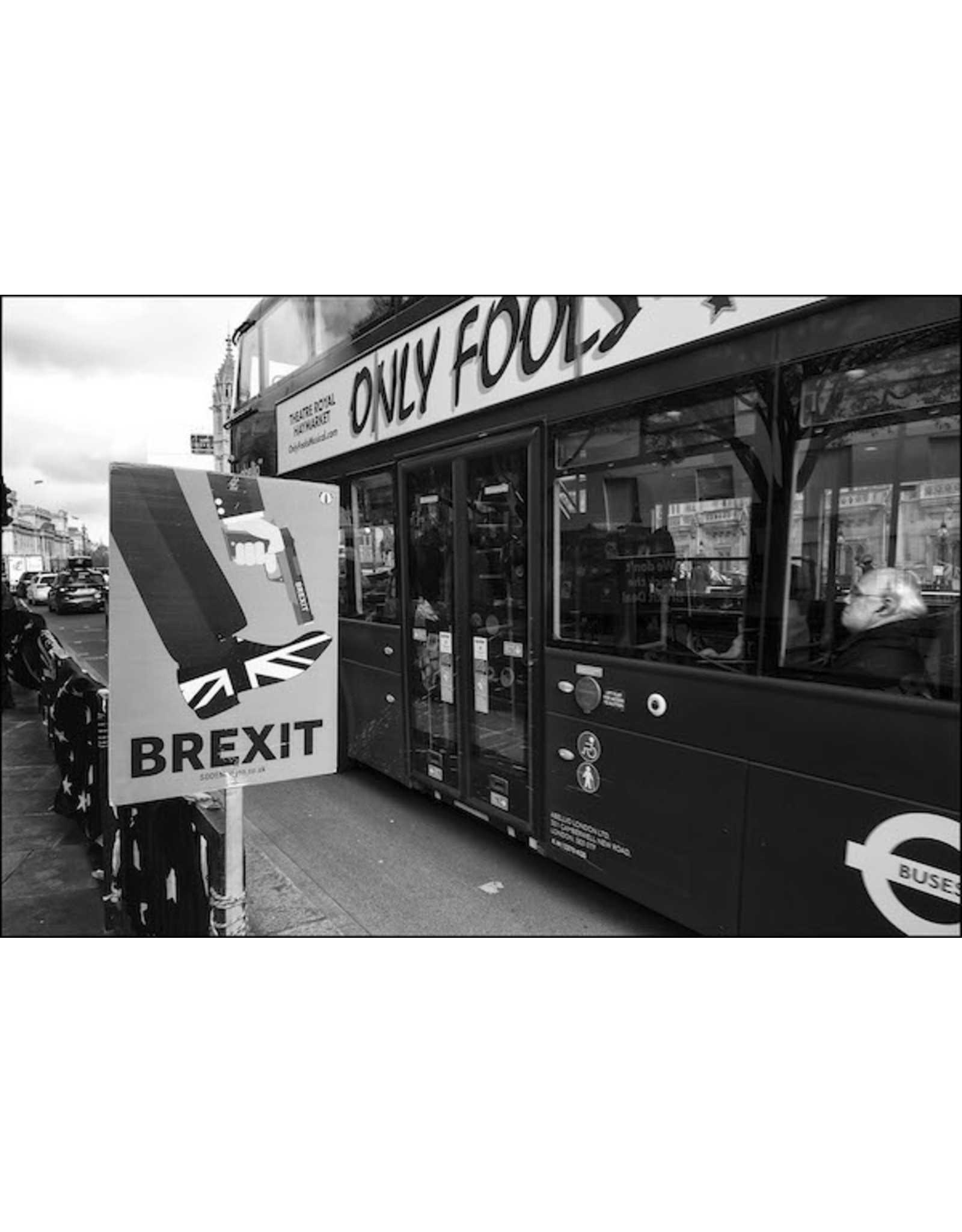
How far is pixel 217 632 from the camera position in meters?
2.00

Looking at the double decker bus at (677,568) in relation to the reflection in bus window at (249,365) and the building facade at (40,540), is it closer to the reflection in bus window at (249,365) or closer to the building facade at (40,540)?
the reflection in bus window at (249,365)

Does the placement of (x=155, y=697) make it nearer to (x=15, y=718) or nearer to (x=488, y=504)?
(x=488, y=504)

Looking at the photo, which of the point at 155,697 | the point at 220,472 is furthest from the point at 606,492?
the point at 155,697

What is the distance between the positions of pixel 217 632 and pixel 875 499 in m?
1.89

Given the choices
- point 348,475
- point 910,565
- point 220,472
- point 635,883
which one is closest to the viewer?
point 910,565

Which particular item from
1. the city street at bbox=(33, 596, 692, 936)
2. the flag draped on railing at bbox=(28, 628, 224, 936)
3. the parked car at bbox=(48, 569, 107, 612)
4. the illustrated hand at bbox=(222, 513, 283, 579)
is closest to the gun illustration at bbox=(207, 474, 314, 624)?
the illustrated hand at bbox=(222, 513, 283, 579)

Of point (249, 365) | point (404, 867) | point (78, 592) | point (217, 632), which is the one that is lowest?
point (404, 867)

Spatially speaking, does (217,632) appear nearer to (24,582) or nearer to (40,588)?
(40,588)

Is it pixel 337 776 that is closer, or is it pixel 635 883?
pixel 635 883

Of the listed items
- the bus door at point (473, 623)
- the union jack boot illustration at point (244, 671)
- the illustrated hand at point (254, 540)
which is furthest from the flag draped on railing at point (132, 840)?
the bus door at point (473, 623)

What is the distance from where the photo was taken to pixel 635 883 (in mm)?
2531

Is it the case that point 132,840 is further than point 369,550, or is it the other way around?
point 369,550

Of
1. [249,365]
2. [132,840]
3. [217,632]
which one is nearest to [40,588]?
[132,840]
